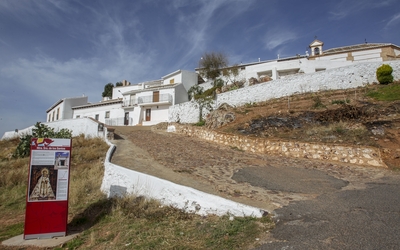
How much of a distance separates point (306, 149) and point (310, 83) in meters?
12.0

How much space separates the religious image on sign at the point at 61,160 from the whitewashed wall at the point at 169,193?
2.03 meters

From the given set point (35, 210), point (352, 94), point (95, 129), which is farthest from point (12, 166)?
point (352, 94)

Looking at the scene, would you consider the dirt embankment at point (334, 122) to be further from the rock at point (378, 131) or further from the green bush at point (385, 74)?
the green bush at point (385, 74)

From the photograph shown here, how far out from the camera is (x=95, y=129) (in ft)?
62.4

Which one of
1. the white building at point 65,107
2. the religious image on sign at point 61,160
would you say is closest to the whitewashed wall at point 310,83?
the religious image on sign at point 61,160

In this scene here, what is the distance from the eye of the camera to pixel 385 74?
18688 millimetres

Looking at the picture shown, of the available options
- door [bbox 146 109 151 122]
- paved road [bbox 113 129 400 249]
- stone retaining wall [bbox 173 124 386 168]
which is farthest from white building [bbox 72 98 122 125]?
paved road [bbox 113 129 400 249]

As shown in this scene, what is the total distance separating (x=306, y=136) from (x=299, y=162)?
254 cm

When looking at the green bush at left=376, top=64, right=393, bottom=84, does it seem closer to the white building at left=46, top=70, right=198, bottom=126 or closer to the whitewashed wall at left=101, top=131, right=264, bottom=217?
the whitewashed wall at left=101, top=131, right=264, bottom=217

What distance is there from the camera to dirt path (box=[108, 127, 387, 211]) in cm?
635

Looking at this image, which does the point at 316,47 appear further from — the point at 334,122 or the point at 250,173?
the point at 250,173

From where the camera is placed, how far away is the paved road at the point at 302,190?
371 cm

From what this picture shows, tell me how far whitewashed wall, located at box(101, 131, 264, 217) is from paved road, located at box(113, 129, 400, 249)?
66cm

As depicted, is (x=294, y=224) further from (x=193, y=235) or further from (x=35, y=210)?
(x=35, y=210)
